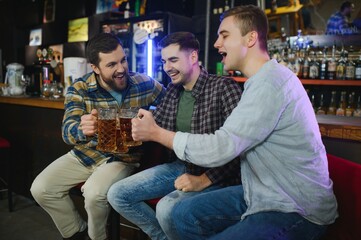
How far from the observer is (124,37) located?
503 centimetres

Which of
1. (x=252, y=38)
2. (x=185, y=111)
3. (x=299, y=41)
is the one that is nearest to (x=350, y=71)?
(x=299, y=41)

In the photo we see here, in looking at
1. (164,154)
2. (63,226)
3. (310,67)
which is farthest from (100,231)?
(310,67)

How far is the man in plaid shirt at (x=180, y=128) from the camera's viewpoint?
159cm

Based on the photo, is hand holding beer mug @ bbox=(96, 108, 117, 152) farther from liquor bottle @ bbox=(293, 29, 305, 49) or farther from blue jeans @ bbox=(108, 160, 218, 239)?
liquor bottle @ bbox=(293, 29, 305, 49)

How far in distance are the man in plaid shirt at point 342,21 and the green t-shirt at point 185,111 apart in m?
2.77

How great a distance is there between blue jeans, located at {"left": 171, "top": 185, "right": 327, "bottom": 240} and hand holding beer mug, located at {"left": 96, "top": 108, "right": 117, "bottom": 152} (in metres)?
0.44

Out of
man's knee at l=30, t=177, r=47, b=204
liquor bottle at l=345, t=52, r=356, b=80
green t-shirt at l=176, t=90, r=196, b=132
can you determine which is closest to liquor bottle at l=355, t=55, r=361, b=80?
liquor bottle at l=345, t=52, r=356, b=80

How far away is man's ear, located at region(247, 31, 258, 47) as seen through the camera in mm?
1299

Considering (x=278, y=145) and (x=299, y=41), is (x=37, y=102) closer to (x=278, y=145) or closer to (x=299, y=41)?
(x=278, y=145)

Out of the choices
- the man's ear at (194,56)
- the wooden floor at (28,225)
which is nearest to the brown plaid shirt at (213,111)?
the man's ear at (194,56)

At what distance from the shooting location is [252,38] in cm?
130

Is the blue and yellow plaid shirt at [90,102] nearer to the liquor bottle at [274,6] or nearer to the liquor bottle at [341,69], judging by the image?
the liquor bottle at [341,69]

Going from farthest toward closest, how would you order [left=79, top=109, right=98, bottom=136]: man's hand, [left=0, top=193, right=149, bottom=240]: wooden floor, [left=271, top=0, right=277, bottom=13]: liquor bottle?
[left=271, top=0, right=277, bottom=13]: liquor bottle
[left=0, top=193, right=149, bottom=240]: wooden floor
[left=79, top=109, right=98, bottom=136]: man's hand

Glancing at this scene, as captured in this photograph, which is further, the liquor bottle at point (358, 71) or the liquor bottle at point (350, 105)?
the liquor bottle at point (350, 105)
